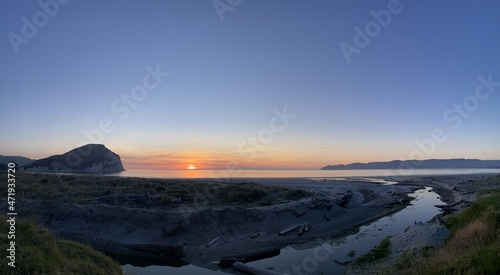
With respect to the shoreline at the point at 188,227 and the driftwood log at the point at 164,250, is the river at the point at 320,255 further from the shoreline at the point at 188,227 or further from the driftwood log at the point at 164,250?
the driftwood log at the point at 164,250

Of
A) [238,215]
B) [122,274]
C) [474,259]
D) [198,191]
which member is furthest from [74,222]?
[474,259]

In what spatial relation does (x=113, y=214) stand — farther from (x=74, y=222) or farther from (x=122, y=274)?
(x=122, y=274)

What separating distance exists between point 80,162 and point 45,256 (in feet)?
596

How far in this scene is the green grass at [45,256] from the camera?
10.4 m

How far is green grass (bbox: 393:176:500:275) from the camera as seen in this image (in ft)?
30.7

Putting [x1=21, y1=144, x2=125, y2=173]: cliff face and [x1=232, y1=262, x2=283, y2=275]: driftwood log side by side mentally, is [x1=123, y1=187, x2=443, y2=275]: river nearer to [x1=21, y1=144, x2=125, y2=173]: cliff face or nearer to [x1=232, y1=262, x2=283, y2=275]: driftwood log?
[x1=232, y1=262, x2=283, y2=275]: driftwood log

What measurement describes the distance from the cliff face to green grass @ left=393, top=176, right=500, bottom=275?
158 m

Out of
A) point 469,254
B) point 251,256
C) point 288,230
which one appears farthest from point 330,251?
point 469,254

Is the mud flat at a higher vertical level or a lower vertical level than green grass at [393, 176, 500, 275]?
lower

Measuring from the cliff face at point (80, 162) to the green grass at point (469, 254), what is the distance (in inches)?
6206

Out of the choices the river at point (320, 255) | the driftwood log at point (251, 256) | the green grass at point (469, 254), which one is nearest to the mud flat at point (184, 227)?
the driftwood log at point (251, 256)

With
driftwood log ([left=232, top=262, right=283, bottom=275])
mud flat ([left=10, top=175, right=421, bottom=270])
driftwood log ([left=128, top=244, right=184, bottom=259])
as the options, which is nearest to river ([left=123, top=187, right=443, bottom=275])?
driftwood log ([left=232, top=262, right=283, bottom=275])

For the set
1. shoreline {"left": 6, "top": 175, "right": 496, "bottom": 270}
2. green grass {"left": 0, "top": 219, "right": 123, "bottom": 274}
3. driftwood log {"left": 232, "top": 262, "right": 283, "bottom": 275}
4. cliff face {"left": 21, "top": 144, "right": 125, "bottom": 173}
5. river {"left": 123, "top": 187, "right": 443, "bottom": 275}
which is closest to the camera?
green grass {"left": 0, "top": 219, "right": 123, "bottom": 274}

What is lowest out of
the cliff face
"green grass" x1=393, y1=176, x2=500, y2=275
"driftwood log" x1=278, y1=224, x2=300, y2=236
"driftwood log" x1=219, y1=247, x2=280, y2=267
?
"driftwood log" x1=219, y1=247, x2=280, y2=267
